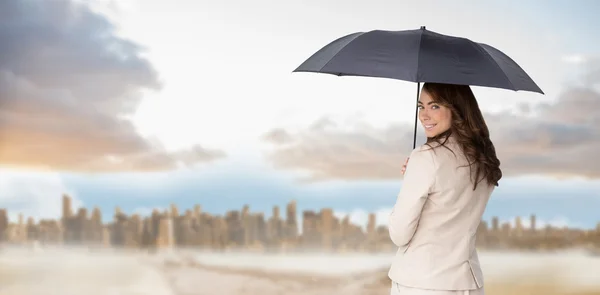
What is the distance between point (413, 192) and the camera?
2047mm

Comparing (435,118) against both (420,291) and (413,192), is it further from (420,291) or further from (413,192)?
(420,291)

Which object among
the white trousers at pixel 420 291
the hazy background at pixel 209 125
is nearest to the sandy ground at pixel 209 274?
the hazy background at pixel 209 125

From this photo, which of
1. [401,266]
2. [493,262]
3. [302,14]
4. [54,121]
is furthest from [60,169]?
[401,266]

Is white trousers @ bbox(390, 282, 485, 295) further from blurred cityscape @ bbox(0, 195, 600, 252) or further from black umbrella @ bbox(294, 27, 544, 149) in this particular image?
blurred cityscape @ bbox(0, 195, 600, 252)

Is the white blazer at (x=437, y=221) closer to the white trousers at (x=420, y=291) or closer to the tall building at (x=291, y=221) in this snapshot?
the white trousers at (x=420, y=291)

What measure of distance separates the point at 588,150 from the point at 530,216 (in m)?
0.75

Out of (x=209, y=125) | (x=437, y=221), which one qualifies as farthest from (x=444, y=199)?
(x=209, y=125)

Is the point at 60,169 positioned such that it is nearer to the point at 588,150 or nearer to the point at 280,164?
the point at 280,164

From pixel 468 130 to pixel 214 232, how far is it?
A: 3.95 m

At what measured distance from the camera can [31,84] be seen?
559 cm

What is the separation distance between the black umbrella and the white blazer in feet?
0.51

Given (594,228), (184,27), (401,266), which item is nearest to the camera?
(401,266)

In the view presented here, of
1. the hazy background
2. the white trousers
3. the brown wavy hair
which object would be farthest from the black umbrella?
the hazy background

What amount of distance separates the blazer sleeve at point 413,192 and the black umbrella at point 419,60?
0.13 meters
